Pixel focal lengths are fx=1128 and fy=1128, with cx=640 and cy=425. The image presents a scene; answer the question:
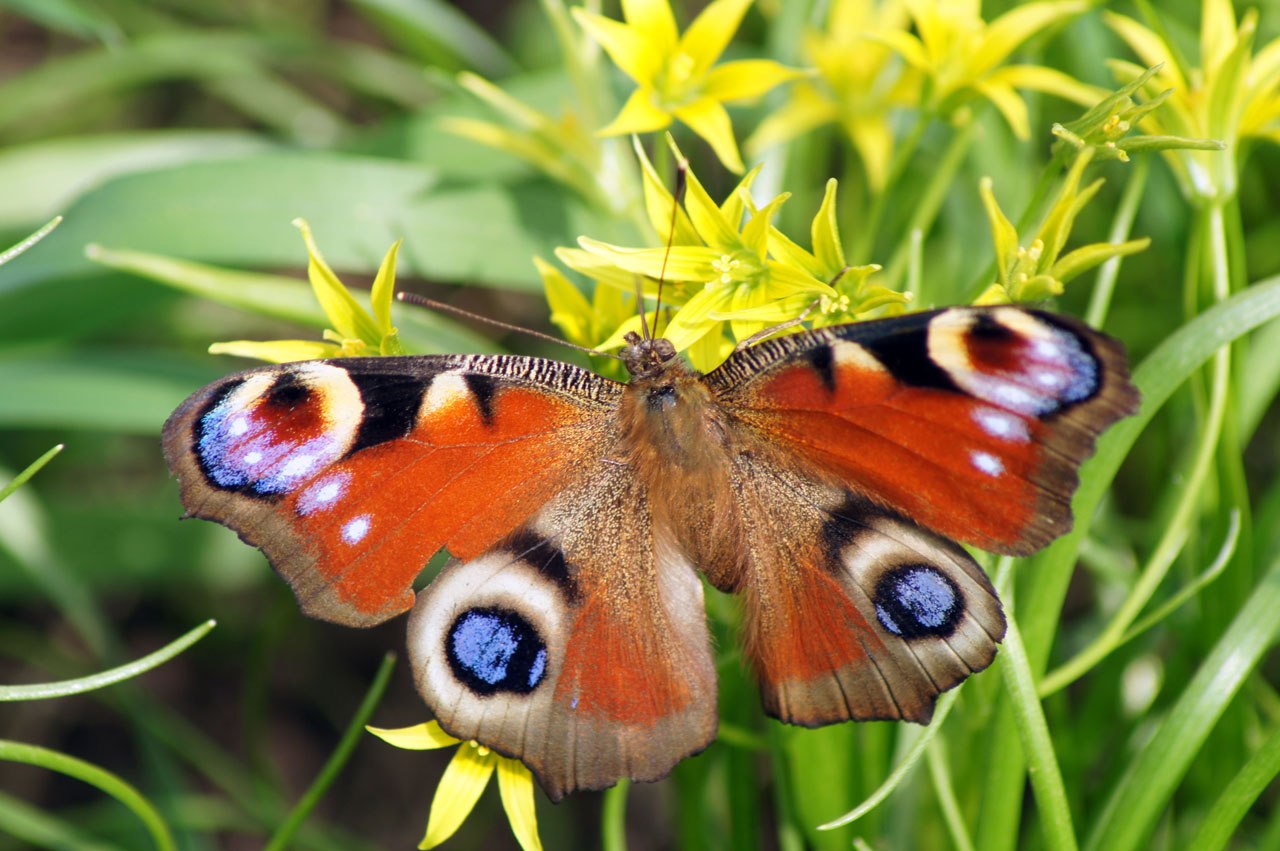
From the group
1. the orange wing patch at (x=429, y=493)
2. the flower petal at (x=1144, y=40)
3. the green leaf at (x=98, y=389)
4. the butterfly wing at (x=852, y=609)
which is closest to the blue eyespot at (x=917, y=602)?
the butterfly wing at (x=852, y=609)

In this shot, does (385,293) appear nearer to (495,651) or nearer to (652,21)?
(495,651)

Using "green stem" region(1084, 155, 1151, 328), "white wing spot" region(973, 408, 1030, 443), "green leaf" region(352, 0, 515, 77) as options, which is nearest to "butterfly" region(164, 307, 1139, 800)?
"white wing spot" region(973, 408, 1030, 443)

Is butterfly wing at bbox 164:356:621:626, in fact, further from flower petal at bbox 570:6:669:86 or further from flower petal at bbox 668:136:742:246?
flower petal at bbox 570:6:669:86

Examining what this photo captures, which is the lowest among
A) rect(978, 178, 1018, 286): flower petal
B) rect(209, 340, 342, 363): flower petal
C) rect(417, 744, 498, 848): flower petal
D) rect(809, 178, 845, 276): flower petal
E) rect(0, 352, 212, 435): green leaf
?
rect(0, 352, 212, 435): green leaf

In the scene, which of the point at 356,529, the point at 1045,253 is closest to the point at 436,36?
the point at 356,529

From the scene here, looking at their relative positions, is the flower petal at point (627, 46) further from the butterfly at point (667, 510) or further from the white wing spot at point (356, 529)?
the white wing spot at point (356, 529)

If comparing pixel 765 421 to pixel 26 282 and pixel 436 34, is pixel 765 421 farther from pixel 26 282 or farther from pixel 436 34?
pixel 436 34

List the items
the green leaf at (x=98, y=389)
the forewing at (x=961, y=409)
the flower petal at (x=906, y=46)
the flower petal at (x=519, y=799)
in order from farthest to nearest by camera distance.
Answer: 1. the green leaf at (x=98, y=389)
2. the flower petal at (x=906, y=46)
3. the flower petal at (x=519, y=799)
4. the forewing at (x=961, y=409)
